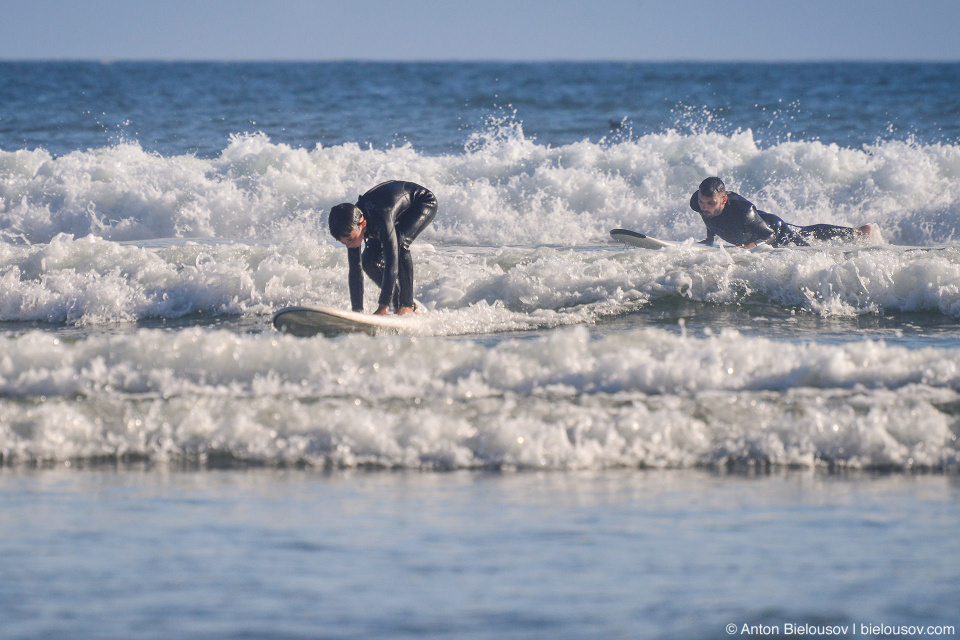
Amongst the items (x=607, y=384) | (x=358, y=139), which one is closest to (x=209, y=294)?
(x=607, y=384)

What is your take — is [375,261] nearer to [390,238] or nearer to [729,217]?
[390,238]

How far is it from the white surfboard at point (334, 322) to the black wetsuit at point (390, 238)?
6.1 inches

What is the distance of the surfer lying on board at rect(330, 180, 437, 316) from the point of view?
7094mm

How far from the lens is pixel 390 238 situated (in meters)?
7.41

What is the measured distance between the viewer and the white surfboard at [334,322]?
7.52 metres

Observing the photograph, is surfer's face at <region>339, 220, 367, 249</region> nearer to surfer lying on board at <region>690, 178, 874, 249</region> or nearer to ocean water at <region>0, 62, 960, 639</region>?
ocean water at <region>0, 62, 960, 639</region>

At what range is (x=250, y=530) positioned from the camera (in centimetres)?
414

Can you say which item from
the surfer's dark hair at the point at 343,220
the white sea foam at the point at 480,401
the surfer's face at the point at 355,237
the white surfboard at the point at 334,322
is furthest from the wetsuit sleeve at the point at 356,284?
the white sea foam at the point at 480,401

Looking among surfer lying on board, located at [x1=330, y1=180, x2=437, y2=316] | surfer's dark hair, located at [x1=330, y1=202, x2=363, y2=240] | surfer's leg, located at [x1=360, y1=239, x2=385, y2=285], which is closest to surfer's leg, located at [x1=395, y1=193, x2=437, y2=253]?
surfer lying on board, located at [x1=330, y1=180, x2=437, y2=316]

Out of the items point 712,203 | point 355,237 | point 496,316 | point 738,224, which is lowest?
point 496,316

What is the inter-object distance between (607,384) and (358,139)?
71.0 ft

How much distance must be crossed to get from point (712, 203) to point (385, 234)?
4.28 m

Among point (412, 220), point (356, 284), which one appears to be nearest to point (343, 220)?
point (356, 284)

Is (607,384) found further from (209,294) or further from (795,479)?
(209,294)
